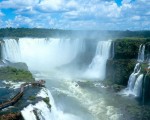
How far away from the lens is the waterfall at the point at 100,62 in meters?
51.1

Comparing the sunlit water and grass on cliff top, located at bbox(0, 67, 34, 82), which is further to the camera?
grass on cliff top, located at bbox(0, 67, 34, 82)

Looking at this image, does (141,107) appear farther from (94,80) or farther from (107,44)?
(107,44)

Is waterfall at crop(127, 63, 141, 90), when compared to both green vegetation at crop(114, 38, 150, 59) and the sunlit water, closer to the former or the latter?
the sunlit water

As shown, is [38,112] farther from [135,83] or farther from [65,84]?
[65,84]

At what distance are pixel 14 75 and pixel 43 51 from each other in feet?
109

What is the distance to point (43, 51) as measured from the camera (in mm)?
66938

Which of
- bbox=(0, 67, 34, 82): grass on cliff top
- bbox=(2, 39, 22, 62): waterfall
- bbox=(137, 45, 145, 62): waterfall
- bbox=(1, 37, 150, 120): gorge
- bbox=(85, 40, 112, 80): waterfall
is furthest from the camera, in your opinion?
bbox=(2, 39, 22, 62): waterfall

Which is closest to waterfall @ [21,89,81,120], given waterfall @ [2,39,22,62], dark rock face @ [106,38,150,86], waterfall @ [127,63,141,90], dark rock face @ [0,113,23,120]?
dark rock face @ [0,113,23,120]

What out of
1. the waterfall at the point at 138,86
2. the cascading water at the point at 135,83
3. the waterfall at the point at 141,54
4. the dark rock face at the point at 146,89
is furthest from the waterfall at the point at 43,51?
the dark rock face at the point at 146,89

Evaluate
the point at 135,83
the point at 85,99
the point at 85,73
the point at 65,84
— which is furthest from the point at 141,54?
the point at 85,99

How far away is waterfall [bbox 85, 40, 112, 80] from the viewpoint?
5106 cm

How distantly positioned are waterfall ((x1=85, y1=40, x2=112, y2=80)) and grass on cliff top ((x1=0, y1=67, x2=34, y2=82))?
18141 mm

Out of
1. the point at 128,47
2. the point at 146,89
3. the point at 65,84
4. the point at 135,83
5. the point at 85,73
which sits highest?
the point at 128,47

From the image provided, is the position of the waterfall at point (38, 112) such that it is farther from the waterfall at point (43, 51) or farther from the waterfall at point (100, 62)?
the waterfall at point (43, 51)
